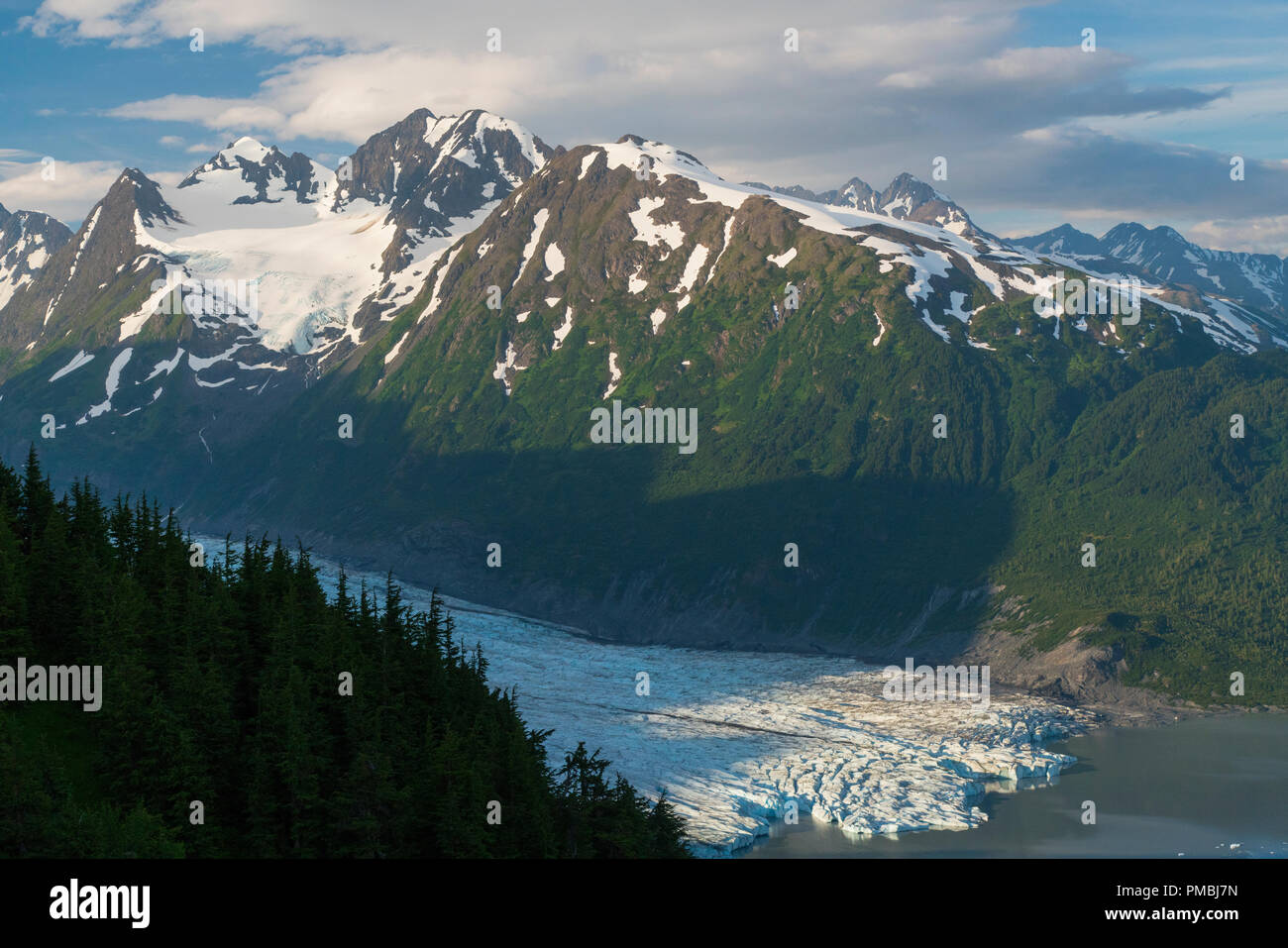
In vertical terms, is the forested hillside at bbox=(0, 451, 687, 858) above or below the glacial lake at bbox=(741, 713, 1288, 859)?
above

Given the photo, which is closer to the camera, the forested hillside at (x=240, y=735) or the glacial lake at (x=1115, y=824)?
the forested hillside at (x=240, y=735)

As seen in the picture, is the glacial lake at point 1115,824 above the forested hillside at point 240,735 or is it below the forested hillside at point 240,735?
below

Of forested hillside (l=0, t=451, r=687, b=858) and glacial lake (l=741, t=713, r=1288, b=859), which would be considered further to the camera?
glacial lake (l=741, t=713, r=1288, b=859)

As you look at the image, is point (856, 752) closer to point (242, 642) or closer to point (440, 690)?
point (440, 690)

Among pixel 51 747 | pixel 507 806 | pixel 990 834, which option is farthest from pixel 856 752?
pixel 51 747
